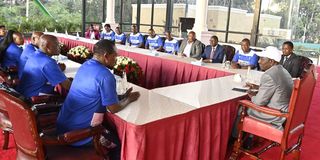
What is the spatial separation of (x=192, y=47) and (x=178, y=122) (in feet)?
12.6

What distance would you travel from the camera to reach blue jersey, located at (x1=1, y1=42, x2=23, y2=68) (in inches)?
144

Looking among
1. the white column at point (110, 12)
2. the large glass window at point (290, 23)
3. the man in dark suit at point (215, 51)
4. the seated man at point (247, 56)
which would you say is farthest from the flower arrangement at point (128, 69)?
the white column at point (110, 12)

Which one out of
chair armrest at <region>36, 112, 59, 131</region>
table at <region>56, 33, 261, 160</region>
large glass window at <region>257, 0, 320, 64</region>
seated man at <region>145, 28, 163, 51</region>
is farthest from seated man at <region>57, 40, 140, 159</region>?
large glass window at <region>257, 0, 320, 64</region>

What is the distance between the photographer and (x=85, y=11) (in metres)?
11.4

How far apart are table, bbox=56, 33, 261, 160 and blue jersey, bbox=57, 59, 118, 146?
0.14 m

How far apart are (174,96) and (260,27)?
24.5 ft

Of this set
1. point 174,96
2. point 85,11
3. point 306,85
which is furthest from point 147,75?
point 85,11

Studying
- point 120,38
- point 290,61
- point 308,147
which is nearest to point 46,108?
point 308,147

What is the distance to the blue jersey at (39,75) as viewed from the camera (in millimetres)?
2311

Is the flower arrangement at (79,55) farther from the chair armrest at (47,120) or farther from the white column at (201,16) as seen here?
the white column at (201,16)

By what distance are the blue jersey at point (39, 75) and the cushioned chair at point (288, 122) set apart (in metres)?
1.59

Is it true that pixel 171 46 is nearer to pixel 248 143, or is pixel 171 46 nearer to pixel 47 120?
pixel 248 143

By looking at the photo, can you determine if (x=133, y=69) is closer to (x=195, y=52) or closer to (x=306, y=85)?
(x=306, y=85)

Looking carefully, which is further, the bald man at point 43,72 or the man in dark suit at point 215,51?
the man in dark suit at point 215,51
